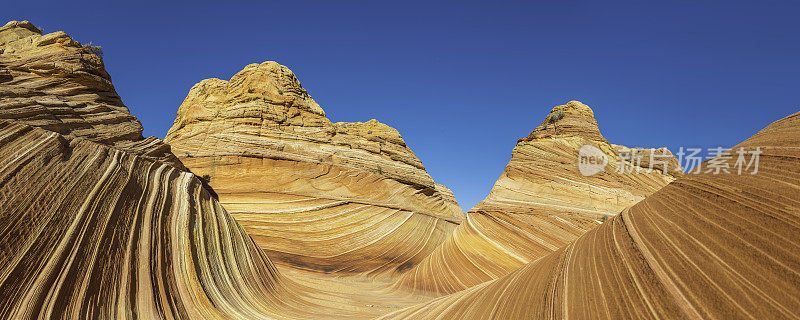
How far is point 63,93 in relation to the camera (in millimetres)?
5930

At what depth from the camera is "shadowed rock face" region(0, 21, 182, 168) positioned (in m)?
4.42

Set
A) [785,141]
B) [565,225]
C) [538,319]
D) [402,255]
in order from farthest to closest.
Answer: [402,255] < [565,225] < [538,319] < [785,141]

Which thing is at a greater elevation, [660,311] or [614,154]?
[614,154]

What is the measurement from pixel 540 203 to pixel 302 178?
787 cm

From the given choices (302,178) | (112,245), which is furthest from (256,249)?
(302,178)

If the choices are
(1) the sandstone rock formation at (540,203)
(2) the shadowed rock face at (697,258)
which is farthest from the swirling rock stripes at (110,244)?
(1) the sandstone rock formation at (540,203)

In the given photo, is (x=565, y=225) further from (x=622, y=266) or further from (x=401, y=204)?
(x=401, y=204)

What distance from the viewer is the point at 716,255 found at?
1755mm

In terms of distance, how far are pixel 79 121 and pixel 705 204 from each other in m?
6.61

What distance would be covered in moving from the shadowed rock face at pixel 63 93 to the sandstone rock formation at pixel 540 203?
643cm

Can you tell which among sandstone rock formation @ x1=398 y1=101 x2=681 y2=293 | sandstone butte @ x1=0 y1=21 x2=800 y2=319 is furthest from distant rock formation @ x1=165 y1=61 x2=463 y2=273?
sandstone butte @ x1=0 y1=21 x2=800 y2=319

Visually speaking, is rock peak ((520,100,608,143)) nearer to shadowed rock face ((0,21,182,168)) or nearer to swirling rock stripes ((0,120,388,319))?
swirling rock stripes ((0,120,388,319))

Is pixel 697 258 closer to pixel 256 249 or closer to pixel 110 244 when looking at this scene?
pixel 110 244

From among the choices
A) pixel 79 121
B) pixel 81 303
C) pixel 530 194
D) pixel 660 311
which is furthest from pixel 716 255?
pixel 530 194
